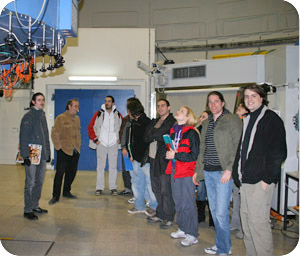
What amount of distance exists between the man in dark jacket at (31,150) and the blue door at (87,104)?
3140 mm

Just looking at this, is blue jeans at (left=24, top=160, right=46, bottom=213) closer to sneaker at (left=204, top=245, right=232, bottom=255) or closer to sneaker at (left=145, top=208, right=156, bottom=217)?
sneaker at (left=145, top=208, right=156, bottom=217)

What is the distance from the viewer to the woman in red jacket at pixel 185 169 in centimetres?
293

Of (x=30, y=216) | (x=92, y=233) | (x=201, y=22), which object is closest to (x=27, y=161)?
(x=30, y=216)

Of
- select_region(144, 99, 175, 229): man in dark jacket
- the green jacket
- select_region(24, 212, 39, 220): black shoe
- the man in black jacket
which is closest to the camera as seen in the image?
the man in black jacket

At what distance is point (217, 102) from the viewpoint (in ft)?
9.03

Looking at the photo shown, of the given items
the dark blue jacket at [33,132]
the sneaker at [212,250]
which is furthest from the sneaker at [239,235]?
the dark blue jacket at [33,132]

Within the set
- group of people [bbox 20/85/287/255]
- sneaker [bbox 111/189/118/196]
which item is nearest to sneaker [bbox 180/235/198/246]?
group of people [bbox 20/85/287/255]

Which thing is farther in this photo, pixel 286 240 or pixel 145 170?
pixel 145 170

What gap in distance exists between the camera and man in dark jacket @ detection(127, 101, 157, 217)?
380cm

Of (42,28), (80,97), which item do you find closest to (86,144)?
(80,97)

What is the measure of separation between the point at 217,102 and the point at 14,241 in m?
2.50

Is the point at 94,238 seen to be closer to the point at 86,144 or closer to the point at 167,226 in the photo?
the point at 167,226

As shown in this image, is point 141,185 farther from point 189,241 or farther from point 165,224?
point 189,241

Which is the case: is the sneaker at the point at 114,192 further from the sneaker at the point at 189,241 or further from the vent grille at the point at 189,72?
the vent grille at the point at 189,72
